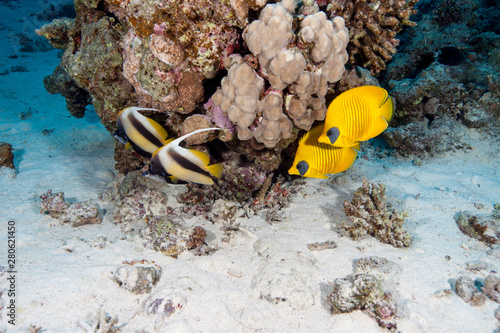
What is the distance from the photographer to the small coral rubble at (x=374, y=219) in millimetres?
3287

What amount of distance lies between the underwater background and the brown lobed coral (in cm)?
2

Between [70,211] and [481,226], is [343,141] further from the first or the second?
[70,211]

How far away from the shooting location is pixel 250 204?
4152 mm

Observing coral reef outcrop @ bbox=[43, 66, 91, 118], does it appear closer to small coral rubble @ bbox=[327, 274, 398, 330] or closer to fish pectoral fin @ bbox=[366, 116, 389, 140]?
fish pectoral fin @ bbox=[366, 116, 389, 140]

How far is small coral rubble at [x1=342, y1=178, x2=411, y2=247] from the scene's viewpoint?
3.29m

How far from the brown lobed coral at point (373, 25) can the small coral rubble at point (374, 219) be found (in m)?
A: 1.69

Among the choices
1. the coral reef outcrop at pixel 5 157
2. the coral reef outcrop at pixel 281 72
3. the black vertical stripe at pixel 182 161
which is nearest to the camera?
the coral reef outcrop at pixel 281 72

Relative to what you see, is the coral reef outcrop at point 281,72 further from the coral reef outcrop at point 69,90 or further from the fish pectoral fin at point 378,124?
the coral reef outcrop at point 69,90

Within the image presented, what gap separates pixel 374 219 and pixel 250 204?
1.78 meters

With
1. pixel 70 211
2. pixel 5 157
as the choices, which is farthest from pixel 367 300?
pixel 5 157

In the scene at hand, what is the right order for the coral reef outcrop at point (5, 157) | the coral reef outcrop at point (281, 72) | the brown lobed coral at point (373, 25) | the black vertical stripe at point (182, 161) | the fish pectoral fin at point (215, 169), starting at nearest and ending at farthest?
the coral reef outcrop at point (281, 72), the black vertical stripe at point (182, 161), the fish pectoral fin at point (215, 169), the brown lobed coral at point (373, 25), the coral reef outcrop at point (5, 157)

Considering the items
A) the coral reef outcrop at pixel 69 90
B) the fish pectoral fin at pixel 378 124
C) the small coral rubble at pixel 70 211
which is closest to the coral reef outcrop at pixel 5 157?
the coral reef outcrop at pixel 69 90

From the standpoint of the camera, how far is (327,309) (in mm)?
2619

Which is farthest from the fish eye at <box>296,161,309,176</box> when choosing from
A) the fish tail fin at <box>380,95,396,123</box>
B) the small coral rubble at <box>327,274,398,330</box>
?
the small coral rubble at <box>327,274,398,330</box>
